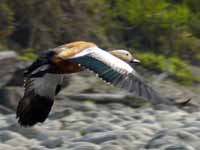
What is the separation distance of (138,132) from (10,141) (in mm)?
1513

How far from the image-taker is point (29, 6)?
15312 millimetres

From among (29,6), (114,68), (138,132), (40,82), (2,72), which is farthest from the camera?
(29,6)

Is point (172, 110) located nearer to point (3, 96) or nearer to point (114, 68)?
point (3, 96)

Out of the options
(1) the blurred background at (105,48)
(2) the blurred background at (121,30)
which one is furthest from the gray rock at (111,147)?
(2) the blurred background at (121,30)

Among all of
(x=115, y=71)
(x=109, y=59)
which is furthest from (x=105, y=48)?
(x=115, y=71)

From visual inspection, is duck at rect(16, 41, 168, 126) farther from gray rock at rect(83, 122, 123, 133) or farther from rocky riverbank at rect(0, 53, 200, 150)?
gray rock at rect(83, 122, 123, 133)

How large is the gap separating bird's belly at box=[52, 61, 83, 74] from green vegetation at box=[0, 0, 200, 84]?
6570 mm

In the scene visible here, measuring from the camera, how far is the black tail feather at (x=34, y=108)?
820cm

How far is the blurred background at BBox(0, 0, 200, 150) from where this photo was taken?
9.20 metres

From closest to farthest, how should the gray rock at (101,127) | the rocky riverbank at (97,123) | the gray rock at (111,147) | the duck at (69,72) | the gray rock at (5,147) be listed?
the duck at (69,72), the gray rock at (111,147), the gray rock at (5,147), the rocky riverbank at (97,123), the gray rock at (101,127)

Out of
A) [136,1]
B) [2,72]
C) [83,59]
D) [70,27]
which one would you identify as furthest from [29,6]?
[83,59]

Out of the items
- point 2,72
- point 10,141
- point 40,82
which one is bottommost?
point 2,72

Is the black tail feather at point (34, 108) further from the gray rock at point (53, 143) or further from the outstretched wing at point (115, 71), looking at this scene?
the outstretched wing at point (115, 71)

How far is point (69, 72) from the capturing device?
7.62m
